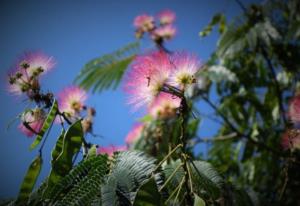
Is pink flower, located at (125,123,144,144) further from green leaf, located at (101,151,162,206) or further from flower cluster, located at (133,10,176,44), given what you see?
green leaf, located at (101,151,162,206)

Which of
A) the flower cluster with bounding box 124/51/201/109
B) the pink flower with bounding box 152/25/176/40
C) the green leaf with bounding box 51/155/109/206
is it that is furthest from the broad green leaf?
the pink flower with bounding box 152/25/176/40

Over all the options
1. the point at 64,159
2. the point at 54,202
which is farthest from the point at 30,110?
the point at 54,202

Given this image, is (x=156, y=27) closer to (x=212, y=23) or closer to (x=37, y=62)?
(x=212, y=23)

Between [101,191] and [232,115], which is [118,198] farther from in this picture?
[232,115]

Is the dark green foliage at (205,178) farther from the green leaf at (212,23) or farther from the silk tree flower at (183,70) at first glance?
the green leaf at (212,23)

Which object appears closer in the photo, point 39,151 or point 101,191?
point 101,191

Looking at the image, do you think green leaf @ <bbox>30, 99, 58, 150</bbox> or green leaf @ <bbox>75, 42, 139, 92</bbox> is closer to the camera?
green leaf @ <bbox>30, 99, 58, 150</bbox>
